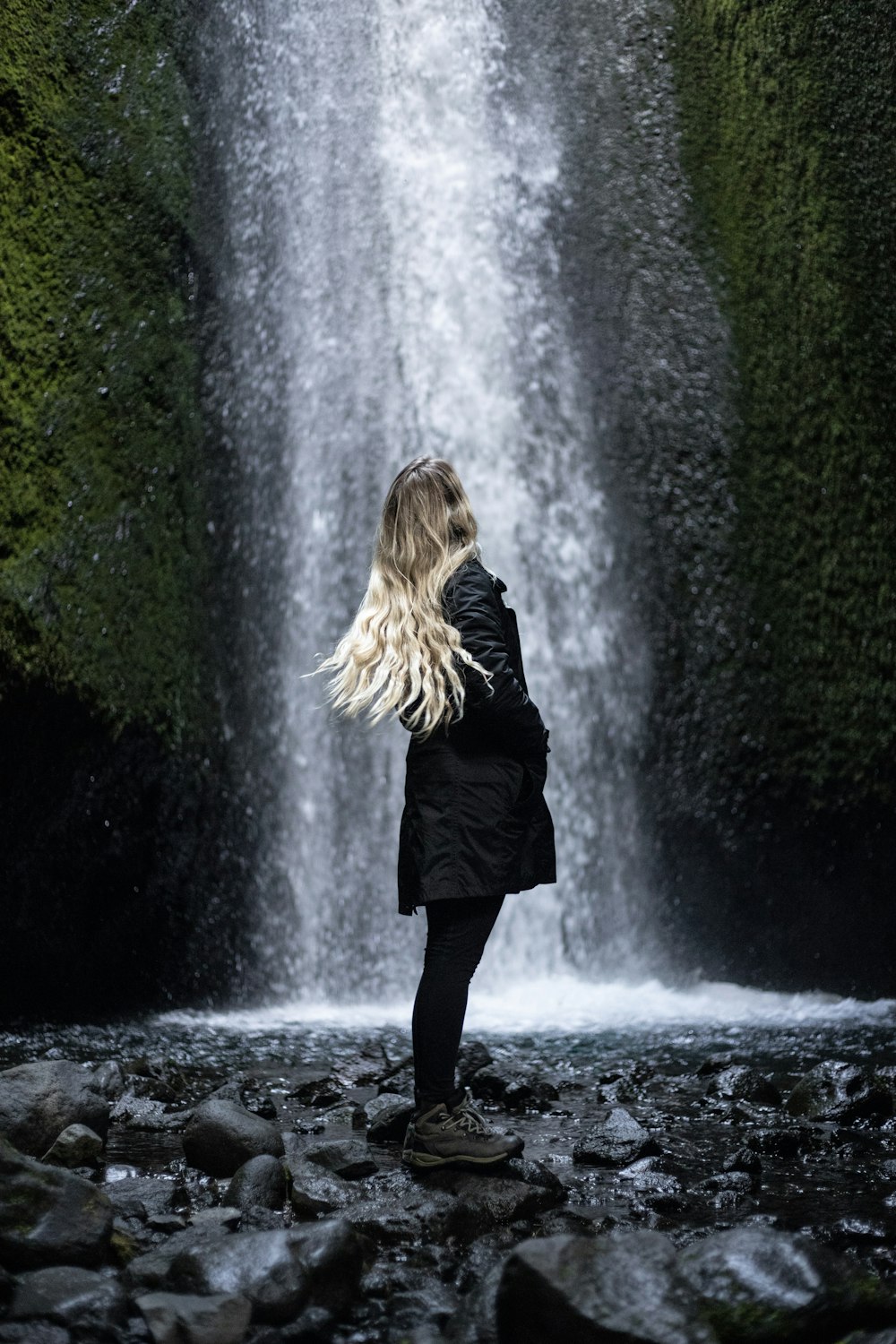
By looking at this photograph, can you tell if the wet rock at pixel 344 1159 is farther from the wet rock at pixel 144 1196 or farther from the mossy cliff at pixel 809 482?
the mossy cliff at pixel 809 482

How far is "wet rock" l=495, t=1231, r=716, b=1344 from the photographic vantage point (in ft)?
7.13

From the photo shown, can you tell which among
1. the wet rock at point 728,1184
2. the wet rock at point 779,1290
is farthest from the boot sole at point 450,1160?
the wet rock at point 779,1290

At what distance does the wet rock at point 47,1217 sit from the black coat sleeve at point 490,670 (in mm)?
1480

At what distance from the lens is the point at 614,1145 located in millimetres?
3531

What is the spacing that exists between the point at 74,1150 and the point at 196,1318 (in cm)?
124

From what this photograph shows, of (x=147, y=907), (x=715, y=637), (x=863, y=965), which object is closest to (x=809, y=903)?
(x=863, y=965)

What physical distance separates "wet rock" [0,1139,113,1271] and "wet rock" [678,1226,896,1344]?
1222mm

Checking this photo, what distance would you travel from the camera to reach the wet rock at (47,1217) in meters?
2.53

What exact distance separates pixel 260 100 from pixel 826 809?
6.19 meters

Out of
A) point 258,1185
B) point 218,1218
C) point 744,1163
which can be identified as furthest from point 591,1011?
point 218,1218

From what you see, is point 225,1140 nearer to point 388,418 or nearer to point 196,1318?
point 196,1318

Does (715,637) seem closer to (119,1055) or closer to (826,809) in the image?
(826,809)

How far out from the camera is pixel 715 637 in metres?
7.77

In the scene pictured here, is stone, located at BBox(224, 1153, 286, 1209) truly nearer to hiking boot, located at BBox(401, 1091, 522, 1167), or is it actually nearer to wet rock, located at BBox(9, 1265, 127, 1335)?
hiking boot, located at BBox(401, 1091, 522, 1167)
